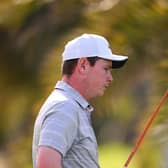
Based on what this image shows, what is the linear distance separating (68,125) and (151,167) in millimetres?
4520

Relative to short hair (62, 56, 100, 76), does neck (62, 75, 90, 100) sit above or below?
below

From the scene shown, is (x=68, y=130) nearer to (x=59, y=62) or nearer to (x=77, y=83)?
(x=77, y=83)

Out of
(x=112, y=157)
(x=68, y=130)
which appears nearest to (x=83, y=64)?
(x=68, y=130)

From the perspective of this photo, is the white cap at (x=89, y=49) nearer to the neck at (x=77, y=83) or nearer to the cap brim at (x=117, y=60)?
the cap brim at (x=117, y=60)

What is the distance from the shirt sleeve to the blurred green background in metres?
3.84

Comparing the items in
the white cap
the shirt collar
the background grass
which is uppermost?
the white cap

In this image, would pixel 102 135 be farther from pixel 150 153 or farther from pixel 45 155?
pixel 45 155

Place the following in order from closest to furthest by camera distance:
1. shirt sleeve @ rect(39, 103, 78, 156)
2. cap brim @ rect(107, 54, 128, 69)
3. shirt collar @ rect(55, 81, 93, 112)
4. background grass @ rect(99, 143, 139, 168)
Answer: shirt sleeve @ rect(39, 103, 78, 156), shirt collar @ rect(55, 81, 93, 112), cap brim @ rect(107, 54, 128, 69), background grass @ rect(99, 143, 139, 168)

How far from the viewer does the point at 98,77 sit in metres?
4.32

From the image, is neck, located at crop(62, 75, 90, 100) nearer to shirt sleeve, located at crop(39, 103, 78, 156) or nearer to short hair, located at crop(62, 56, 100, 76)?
short hair, located at crop(62, 56, 100, 76)

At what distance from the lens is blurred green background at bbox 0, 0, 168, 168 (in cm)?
851

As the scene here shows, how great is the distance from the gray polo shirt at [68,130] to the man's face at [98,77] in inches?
3.8

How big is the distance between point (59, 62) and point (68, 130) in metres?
5.33

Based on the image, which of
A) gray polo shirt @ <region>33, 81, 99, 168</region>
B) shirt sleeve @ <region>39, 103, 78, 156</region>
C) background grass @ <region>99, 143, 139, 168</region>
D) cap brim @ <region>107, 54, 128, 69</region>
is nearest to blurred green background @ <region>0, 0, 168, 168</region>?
background grass @ <region>99, 143, 139, 168</region>
